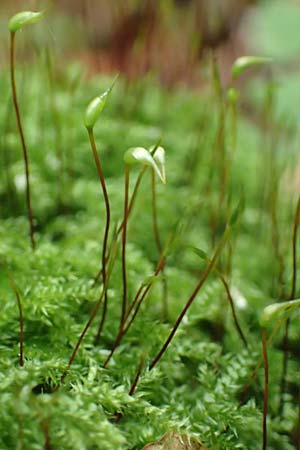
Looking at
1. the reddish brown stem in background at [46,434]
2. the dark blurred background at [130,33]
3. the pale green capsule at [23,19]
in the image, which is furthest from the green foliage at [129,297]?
the dark blurred background at [130,33]

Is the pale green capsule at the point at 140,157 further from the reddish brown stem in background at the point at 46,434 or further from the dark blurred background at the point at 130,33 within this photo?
the dark blurred background at the point at 130,33

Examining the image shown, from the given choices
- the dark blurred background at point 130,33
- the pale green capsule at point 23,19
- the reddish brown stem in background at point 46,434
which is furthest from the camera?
the dark blurred background at point 130,33

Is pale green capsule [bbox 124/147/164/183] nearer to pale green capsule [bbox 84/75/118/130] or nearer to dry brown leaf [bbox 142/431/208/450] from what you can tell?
pale green capsule [bbox 84/75/118/130]

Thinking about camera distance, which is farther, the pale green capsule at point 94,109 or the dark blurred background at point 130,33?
the dark blurred background at point 130,33

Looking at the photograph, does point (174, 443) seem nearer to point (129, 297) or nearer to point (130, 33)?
point (129, 297)

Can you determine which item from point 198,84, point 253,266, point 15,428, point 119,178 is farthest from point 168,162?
point 198,84

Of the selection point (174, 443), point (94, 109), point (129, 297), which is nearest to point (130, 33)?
point (129, 297)

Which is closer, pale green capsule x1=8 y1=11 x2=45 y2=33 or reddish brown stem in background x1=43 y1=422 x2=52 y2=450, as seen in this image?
reddish brown stem in background x1=43 y1=422 x2=52 y2=450

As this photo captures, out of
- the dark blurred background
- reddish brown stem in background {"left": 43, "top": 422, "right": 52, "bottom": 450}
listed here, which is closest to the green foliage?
reddish brown stem in background {"left": 43, "top": 422, "right": 52, "bottom": 450}

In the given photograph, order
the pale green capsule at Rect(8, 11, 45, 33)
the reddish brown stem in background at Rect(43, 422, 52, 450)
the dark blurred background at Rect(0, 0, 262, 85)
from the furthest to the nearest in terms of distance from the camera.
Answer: the dark blurred background at Rect(0, 0, 262, 85) → the pale green capsule at Rect(8, 11, 45, 33) → the reddish brown stem in background at Rect(43, 422, 52, 450)

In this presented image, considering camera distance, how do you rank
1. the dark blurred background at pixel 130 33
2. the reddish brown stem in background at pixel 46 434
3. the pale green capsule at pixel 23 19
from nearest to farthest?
the reddish brown stem in background at pixel 46 434 → the pale green capsule at pixel 23 19 → the dark blurred background at pixel 130 33

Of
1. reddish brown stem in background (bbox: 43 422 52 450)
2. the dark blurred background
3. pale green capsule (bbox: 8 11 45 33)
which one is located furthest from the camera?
the dark blurred background
